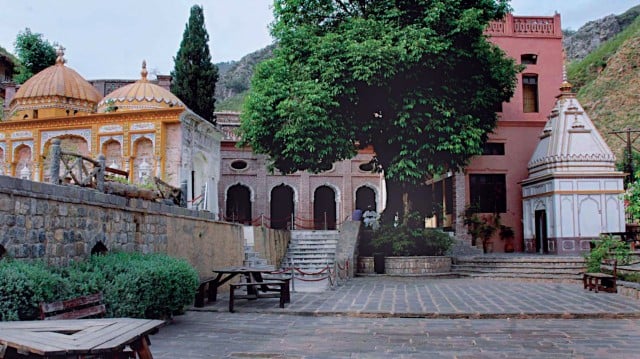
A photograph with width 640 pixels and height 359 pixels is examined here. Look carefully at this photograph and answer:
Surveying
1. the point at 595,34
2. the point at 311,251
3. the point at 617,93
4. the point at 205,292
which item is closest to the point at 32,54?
the point at 311,251

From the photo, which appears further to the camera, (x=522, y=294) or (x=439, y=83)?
(x=439, y=83)

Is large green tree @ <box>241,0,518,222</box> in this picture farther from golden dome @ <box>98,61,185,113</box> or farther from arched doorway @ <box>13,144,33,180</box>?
arched doorway @ <box>13,144,33,180</box>

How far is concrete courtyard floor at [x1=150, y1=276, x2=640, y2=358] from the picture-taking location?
721cm

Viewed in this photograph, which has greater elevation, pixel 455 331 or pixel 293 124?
pixel 293 124

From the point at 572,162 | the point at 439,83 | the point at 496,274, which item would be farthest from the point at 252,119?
the point at 572,162

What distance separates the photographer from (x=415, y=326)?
9242 mm

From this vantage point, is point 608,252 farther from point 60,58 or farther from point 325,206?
point 60,58

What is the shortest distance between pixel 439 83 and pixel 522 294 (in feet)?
25.5

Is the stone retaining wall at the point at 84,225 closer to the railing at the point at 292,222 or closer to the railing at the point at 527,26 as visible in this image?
the railing at the point at 292,222

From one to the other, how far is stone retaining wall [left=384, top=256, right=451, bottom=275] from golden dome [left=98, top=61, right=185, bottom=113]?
36.7ft

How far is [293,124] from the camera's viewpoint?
17.8 m

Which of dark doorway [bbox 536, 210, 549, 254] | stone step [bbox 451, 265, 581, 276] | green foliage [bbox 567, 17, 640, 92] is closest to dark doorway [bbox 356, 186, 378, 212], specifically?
dark doorway [bbox 536, 210, 549, 254]

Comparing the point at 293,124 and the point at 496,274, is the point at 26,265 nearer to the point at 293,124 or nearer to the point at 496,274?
the point at 293,124

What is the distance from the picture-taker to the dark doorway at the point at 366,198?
3158 centimetres
